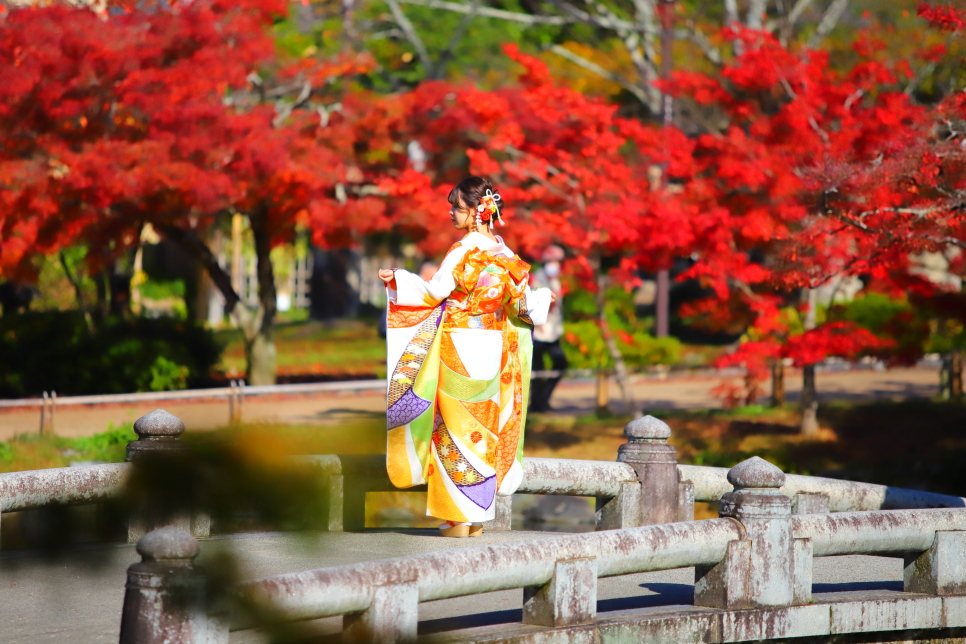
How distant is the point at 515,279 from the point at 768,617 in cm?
187

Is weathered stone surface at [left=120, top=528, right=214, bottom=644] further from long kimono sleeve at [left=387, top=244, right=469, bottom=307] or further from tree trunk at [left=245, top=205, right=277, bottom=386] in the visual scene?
tree trunk at [left=245, top=205, right=277, bottom=386]

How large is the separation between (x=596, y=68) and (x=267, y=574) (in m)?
15.1

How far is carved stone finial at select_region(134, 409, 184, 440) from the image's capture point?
568cm

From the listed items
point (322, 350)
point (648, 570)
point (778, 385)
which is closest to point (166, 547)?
point (648, 570)

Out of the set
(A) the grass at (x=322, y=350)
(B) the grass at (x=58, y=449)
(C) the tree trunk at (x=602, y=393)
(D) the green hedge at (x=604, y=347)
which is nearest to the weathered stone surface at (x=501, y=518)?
(B) the grass at (x=58, y=449)

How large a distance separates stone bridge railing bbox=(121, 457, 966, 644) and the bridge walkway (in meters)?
0.24

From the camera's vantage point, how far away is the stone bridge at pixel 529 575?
3.57 m

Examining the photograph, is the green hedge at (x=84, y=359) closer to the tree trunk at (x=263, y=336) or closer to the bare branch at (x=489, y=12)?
the tree trunk at (x=263, y=336)

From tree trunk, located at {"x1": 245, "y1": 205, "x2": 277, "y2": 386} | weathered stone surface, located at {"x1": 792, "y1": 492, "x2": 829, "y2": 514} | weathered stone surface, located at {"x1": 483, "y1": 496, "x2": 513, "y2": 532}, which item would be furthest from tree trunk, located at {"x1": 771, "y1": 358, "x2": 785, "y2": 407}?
weathered stone surface, located at {"x1": 483, "y1": 496, "x2": 513, "y2": 532}

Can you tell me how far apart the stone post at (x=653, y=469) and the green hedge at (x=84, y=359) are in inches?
319

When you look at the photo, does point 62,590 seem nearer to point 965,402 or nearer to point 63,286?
point 965,402

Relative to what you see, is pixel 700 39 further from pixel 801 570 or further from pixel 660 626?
pixel 660 626

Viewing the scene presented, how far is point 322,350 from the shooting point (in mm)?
19891

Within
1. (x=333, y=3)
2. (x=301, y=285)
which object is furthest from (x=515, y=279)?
(x=301, y=285)
